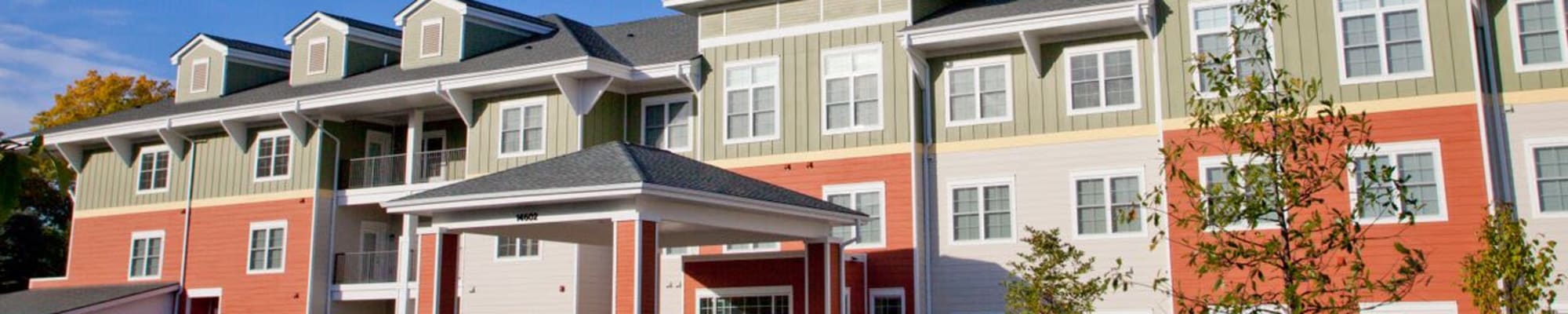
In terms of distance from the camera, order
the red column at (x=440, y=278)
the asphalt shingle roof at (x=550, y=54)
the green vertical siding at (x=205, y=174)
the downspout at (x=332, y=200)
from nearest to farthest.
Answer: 1. the red column at (x=440, y=278)
2. the asphalt shingle roof at (x=550, y=54)
3. the downspout at (x=332, y=200)
4. the green vertical siding at (x=205, y=174)

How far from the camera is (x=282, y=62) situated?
39.9m

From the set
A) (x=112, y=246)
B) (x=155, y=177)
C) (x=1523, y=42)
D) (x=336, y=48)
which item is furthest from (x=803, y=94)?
(x=112, y=246)

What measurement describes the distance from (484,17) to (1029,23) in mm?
14601

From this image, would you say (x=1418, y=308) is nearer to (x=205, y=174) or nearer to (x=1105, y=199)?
(x=1105, y=199)

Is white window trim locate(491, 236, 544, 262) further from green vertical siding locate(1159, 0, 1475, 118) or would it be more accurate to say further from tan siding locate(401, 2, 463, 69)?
green vertical siding locate(1159, 0, 1475, 118)

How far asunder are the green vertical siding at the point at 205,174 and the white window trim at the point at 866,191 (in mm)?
13818

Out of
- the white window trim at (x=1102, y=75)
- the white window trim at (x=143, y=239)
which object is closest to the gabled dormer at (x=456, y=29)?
the white window trim at (x=143, y=239)

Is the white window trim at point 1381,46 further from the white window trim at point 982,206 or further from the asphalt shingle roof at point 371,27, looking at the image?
the asphalt shingle roof at point 371,27

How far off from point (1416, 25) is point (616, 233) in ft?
42.7

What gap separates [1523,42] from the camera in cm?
2234

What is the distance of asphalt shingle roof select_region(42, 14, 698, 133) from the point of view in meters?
31.3

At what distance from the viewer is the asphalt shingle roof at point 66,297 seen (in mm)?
34094

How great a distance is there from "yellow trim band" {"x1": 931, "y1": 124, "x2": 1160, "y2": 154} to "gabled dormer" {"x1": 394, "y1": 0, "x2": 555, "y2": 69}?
1243cm

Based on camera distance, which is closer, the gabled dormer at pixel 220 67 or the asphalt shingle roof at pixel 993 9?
the asphalt shingle roof at pixel 993 9
